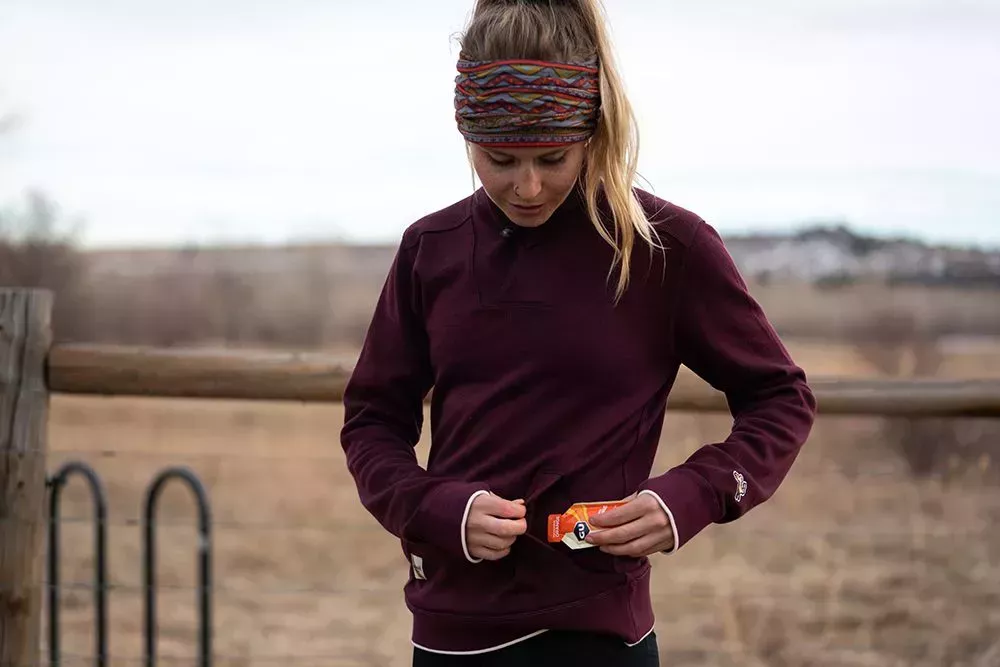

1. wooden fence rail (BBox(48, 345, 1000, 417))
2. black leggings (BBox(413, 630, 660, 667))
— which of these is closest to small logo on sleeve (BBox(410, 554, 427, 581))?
black leggings (BBox(413, 630, 660, 667))

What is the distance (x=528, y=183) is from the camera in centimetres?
138

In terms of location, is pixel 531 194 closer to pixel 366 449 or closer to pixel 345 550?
pixel 366 449

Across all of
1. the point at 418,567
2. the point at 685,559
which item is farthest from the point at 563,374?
the point at 685,559

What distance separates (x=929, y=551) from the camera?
7.91 metres

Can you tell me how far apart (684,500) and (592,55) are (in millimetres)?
513

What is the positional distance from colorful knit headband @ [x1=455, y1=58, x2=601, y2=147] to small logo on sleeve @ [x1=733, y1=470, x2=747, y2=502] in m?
0.42

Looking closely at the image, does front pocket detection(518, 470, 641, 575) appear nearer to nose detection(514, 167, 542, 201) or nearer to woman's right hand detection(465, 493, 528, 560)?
woman's right hand detection(465, 493, 528, 560)

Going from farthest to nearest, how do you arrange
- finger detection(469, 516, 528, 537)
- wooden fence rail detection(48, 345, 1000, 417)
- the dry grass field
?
the dry grass field, wooden fence rail detection(48, 345, 1000, 417), finger detection(469, 516, 528, 537)

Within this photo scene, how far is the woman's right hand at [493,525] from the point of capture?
53.4 inches

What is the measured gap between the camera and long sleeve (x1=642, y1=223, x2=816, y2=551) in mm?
1426

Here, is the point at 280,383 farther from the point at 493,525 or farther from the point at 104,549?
the point at 493,525

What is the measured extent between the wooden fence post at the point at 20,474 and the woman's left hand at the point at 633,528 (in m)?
1.72

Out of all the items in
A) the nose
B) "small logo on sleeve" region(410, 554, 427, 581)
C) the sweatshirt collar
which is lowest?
"small logo on sleeve" region(410, 554, 427, 581)

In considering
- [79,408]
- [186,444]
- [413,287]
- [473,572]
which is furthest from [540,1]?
[79,408]
